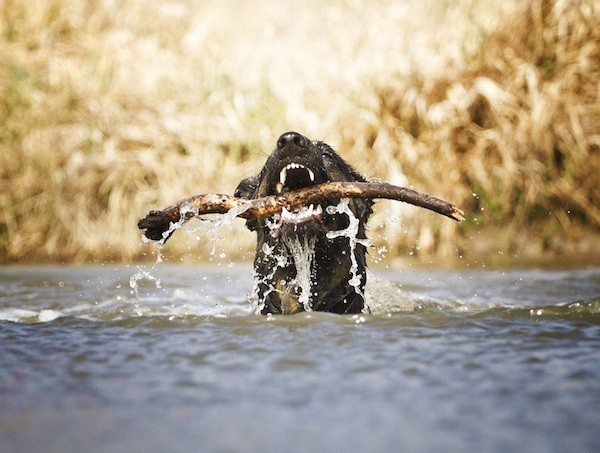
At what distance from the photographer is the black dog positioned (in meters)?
4.18

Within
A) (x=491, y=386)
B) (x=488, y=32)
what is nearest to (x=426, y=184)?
(x=488, y=32)

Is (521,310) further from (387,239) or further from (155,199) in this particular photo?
(155,199)

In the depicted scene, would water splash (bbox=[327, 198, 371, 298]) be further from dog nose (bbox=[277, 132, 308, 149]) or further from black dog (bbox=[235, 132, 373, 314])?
dog nose (bbox=[277, 132, 308, 149])

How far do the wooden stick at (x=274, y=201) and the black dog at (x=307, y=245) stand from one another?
19 centimetres

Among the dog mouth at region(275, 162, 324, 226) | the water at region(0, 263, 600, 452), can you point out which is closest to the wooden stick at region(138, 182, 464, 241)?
the dog mouth at region(275, 162, 324, 226)

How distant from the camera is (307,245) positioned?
168 inches

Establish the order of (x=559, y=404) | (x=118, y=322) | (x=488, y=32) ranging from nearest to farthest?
(x=559, y=404)
(x=118, y=322)
(x=488, y=32)

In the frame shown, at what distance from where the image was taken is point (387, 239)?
8.66m

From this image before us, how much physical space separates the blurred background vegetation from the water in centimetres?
439

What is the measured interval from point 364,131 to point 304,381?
6.72 metres

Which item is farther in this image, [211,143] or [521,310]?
[211,143]

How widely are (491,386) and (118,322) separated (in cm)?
199

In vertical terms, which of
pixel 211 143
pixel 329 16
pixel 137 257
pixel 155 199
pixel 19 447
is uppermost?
pixel 329 16

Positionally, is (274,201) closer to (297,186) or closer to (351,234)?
(297,186)
